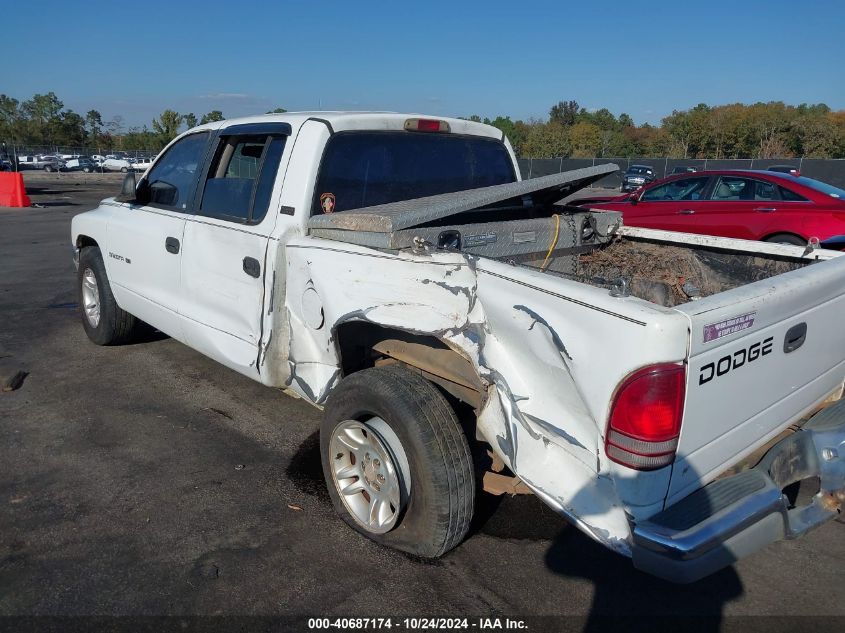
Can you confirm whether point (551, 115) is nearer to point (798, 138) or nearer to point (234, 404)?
point (798, 138)

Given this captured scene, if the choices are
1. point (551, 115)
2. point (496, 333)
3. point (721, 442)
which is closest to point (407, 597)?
point (496, 333)

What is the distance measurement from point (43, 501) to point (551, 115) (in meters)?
96.2

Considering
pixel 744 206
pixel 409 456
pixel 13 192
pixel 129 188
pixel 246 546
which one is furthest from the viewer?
pixel 13 192

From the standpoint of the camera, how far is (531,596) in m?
2.86

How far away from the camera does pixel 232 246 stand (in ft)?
12.7

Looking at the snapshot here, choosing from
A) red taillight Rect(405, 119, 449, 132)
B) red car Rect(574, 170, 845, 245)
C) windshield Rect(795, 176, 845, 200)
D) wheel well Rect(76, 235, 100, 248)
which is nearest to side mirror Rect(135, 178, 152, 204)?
wheel well Rect(76, 235, 100, 248)

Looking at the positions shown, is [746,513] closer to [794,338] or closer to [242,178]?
[794,338]

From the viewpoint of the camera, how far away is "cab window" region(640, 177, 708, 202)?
376 inches

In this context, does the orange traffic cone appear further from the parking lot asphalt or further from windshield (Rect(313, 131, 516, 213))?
windshield (Rect(313, 131, 516, 213))

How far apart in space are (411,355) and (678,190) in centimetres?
789

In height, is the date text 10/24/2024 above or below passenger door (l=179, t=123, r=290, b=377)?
below

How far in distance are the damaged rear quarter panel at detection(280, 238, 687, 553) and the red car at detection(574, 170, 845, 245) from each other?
5857 millimetres

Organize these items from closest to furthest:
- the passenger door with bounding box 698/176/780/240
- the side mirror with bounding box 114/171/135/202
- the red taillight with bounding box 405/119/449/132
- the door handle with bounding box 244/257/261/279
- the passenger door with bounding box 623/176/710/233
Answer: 1. the door handle with bounding box 244/257/261/279
2. the red taillight with bounding box 405/119/449/132
3. the side mirror with bounding box 114/171/135/202
4. the passenger door with bounding box 698/176/780/240
5. the passenger door with bounding box 623/176/710/233

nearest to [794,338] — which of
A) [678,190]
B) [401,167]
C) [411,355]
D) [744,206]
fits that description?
[411,355]
